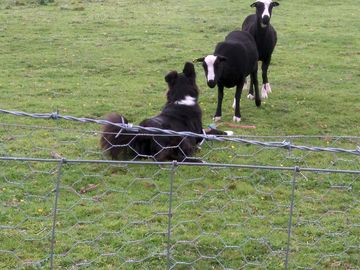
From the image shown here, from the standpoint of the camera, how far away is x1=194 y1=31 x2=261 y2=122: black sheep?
788 cm

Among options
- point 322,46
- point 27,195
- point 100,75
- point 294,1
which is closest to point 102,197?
point 27,195

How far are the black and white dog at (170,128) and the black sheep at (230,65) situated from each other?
2.96 feet

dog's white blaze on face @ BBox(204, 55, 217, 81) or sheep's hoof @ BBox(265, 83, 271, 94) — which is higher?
dog's white blaze on face @ BBox(204, 55, 217, 81)

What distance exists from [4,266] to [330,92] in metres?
6.87

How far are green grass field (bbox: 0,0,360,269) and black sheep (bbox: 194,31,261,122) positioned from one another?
14.0 inches

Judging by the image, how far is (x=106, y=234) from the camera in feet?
14.9

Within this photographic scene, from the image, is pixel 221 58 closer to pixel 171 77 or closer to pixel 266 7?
pixel 171 77

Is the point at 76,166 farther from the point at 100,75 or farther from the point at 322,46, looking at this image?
the point at 322,46

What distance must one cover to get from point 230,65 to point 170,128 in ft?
6.72

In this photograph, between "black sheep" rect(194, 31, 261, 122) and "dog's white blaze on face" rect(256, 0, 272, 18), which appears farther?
"dog's white blaze on face" rect(256, 0, 272, 18)

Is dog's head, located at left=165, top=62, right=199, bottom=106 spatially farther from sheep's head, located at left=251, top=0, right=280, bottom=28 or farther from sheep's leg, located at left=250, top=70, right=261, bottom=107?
sheep's head, located at left=251, top=0, right=280, bottom=28

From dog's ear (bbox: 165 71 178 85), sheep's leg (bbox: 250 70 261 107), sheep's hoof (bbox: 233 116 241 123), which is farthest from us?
sheep's leg (bbox: 250 70 261 107)

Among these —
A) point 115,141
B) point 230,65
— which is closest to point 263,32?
point 230,65

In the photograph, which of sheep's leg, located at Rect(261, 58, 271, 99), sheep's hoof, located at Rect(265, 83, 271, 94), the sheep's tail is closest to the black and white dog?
the sheep's tail
